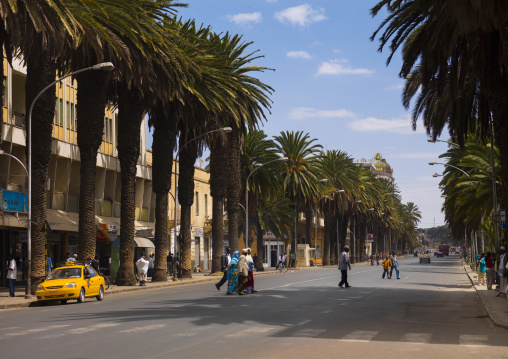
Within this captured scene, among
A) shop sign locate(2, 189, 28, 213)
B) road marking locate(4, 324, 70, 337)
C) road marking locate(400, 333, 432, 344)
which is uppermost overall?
shop sign locate(2, 189, 28, 213)

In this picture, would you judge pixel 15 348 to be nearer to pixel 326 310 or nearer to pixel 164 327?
pixel 164 327

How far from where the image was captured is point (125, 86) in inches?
1497

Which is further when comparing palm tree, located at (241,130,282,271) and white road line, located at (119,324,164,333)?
palm tree, located at (241,130,282,271)

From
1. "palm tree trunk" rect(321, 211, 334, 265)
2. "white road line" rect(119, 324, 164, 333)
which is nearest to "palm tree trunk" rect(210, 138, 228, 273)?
"white road line" rect(119, 324, 164, 333)

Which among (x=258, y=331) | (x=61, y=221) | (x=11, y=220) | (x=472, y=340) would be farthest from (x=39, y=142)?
(x=472, y=340)

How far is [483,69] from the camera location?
74.2 feet

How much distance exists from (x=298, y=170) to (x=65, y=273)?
48.1m

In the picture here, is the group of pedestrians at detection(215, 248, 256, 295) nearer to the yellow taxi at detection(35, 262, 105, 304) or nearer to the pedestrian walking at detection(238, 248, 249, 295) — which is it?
the pedestrian walking at detection(238, 248, 249, 295)

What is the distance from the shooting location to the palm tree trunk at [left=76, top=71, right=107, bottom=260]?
34312 millimetres

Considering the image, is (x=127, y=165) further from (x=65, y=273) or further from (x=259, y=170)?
(x=259, y=170)

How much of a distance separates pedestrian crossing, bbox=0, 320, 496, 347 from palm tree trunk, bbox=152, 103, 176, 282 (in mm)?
26909

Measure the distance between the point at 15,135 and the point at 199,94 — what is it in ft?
31.8

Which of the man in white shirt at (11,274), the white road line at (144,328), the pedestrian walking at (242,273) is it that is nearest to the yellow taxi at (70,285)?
the man in white shirt at (11,274)

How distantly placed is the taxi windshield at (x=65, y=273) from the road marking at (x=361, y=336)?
14576mm
